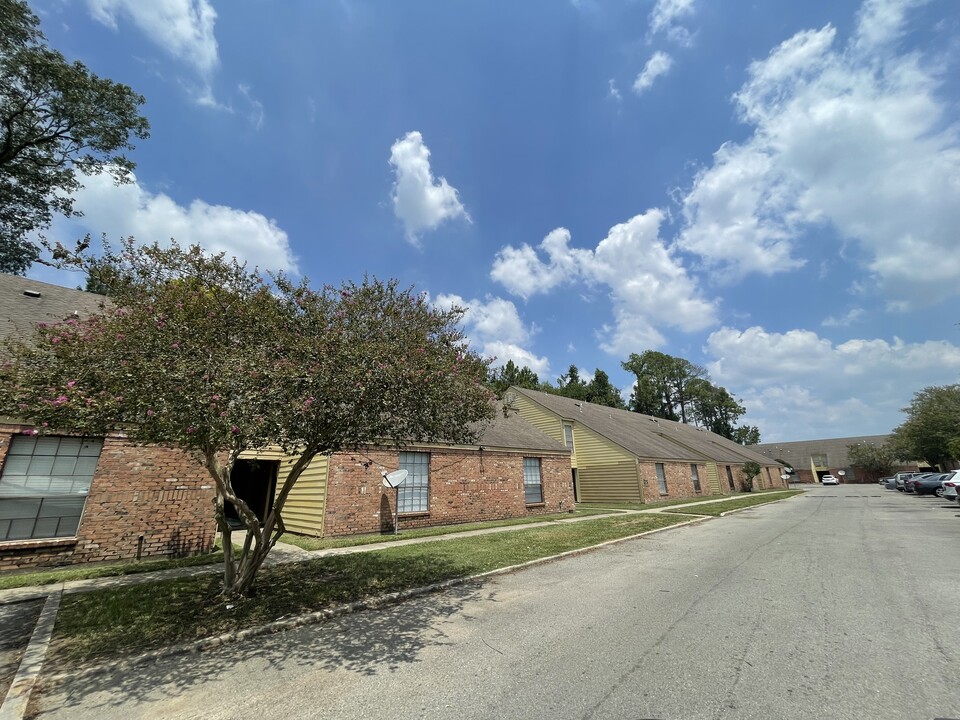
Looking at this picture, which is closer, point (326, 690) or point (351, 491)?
point (326, 690)

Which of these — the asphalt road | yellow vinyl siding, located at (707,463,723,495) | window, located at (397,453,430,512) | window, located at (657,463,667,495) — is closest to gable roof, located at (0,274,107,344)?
window, located at (397,453,430,512)

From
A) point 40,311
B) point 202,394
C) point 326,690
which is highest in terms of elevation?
point 40,311

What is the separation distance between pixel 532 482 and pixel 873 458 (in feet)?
246

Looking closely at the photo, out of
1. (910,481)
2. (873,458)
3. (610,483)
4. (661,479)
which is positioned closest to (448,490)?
(610,483)

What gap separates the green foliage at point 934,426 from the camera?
42531mm

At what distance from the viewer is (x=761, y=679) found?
148 inches

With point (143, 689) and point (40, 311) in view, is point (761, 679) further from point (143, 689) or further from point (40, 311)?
point (40, 311)

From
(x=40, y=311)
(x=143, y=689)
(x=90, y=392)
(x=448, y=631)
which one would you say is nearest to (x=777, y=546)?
(x=448, y=631)

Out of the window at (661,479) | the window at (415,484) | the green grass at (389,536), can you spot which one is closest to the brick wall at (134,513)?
the green grass at (389,536)

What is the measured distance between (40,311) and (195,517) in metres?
7.49

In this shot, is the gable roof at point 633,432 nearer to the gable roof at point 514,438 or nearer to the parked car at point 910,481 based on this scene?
the gable roof at point 514,438

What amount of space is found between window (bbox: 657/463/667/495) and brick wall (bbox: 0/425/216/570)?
2461cm

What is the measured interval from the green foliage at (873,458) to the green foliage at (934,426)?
747 centimetres

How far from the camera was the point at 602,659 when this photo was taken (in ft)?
13.9
